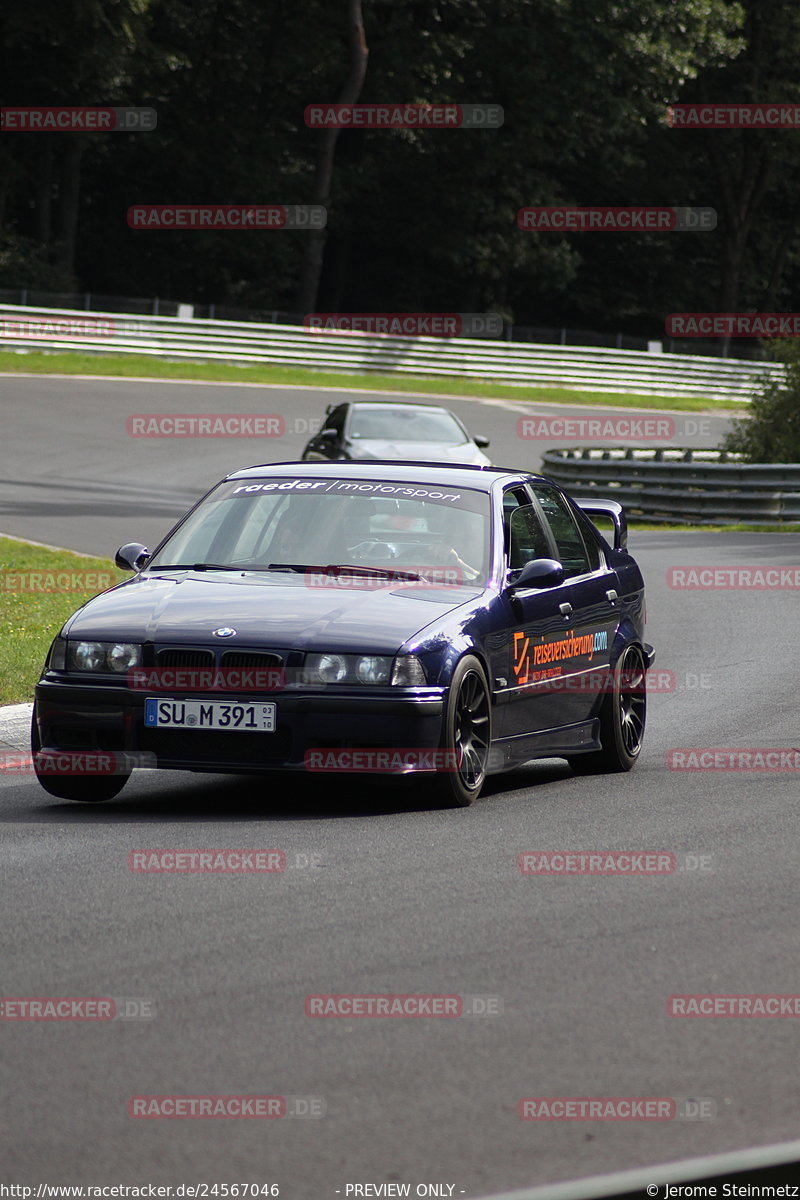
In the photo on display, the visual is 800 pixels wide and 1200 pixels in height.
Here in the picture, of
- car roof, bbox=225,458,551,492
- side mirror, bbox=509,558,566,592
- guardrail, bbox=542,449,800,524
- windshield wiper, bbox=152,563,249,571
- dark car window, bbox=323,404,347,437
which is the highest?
car roof, bbox=225,458,551,492

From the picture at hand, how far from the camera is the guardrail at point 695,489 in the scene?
2645cm

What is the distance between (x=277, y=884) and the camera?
6793 mm

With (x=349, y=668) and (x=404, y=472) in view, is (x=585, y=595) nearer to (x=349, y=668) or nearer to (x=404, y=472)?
(x=404, y=472)

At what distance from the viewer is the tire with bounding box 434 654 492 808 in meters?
8.22

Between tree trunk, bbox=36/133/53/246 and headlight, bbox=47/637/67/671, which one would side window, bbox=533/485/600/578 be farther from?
tree trunk, bbox=36/133/53/246

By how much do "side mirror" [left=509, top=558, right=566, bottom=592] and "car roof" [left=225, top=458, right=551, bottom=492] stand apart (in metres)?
0.62

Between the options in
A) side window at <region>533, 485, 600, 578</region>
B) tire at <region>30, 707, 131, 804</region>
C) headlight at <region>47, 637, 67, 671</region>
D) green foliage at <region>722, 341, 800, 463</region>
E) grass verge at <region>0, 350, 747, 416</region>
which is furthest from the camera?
grass verge at <region>0, 350, 747, 416</region>

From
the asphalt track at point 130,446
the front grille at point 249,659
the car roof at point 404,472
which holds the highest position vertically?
the car roof at point 404,472

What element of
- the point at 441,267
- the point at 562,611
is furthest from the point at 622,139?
the point at 562,611

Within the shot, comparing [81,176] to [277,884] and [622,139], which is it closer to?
[622,139]

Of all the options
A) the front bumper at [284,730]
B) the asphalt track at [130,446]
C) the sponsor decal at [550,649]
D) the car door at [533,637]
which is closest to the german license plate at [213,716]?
the front bumper at [284,730]

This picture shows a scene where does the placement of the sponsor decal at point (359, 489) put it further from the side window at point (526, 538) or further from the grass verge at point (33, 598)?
the grass verge at point (33, 598)

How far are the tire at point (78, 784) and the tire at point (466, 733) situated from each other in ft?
4.70

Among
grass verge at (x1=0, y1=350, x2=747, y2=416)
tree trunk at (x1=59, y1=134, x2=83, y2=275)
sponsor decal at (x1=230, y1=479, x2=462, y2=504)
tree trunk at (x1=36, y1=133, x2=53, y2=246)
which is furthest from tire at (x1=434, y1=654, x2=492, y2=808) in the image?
tree trunk at (x1=36, y1=133, x2=53, y2=246)
